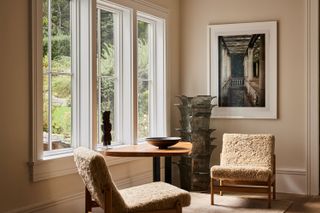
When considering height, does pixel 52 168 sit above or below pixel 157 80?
below

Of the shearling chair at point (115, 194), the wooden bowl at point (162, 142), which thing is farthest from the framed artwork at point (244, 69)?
the shearling chair at point (115, 194)

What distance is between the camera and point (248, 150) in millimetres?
5848

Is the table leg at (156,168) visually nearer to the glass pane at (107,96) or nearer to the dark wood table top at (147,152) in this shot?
the dark wood table top at (147,152)

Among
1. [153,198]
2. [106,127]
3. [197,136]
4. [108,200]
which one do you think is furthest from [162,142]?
[197,136]

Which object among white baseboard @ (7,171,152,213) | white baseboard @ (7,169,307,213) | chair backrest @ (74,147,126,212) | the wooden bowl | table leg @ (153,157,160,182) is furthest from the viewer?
table leg @ (153,157,160,182)

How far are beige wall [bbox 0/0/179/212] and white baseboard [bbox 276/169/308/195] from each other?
324 centimetres

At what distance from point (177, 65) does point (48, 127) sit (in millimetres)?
2750

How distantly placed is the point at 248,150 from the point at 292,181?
0.89 meters

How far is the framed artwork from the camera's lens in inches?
251

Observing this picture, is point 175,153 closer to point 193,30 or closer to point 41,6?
point 41,6

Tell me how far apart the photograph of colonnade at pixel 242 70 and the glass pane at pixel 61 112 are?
248 cm

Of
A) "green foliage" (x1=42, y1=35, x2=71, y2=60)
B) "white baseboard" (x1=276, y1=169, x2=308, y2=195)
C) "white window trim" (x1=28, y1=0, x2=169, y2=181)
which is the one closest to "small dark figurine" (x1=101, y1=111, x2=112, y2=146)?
"white window trim" (x1=28, y1=0, x2=169, y2=181)

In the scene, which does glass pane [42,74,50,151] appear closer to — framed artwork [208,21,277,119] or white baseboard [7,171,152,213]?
white baseboard [7,171,152,213]

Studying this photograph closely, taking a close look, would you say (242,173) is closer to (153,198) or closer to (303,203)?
(303,203)
